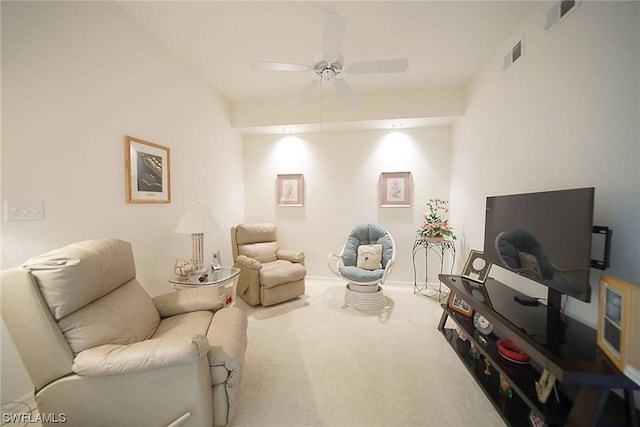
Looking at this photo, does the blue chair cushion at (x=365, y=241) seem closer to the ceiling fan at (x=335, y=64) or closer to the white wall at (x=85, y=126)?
the ceiling fan at (x=335, y=64)

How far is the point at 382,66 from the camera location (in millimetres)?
1828

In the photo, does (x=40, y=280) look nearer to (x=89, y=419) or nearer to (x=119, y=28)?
(x=89, y=419)

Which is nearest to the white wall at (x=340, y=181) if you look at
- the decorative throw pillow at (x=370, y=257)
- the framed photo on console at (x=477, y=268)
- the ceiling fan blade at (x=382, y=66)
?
the decorative throw pillow at (x=370, y=257)

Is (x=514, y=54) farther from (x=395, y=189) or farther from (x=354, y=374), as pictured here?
(x=354, y=374)

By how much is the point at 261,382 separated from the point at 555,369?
1689 millimetres

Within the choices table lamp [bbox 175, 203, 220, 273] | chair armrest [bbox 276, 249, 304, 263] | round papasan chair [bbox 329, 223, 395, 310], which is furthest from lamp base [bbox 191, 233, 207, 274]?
round papasan chair [bbox 329, 223, 395, 310]

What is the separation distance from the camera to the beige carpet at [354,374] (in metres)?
1.37

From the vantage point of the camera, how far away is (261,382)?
1612 millimetres

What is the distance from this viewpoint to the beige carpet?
53.8 inches

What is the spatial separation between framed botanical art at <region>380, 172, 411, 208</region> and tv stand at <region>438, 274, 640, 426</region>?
1.83 meters

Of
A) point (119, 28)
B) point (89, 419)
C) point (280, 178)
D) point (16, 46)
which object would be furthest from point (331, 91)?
point (89, 419)

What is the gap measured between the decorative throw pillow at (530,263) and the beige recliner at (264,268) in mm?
2257

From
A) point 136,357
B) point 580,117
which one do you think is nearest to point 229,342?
point 136,357

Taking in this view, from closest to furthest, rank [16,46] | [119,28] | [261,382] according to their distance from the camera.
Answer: [16,46]
[261,382]
[119,28]
